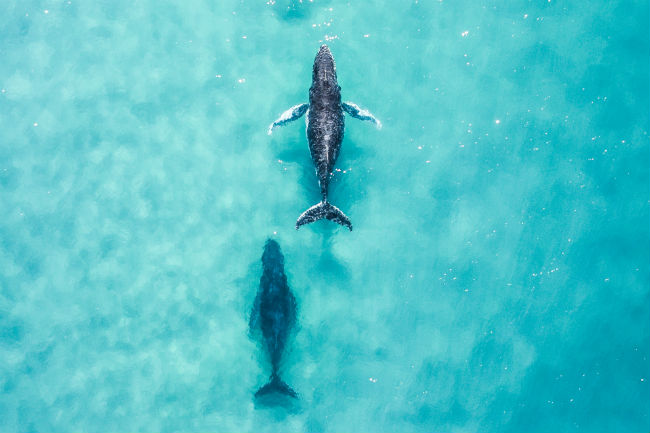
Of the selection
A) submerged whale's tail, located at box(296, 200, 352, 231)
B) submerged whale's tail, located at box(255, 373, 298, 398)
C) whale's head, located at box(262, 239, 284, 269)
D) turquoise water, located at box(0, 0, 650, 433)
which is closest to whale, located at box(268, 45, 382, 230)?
submerged whale's tail, located at box(296, 200, 352, 231)

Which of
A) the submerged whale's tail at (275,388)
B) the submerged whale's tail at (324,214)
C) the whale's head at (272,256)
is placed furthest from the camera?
the submerged whale's tail at (275,388)

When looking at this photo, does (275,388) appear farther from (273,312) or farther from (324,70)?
(324,70)

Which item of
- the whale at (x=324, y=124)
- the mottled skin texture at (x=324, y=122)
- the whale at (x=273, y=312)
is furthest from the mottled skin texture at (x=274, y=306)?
the mottled skin texture at (x=324, y=122)

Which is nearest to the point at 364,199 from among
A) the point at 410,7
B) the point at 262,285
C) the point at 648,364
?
the point at 262,285

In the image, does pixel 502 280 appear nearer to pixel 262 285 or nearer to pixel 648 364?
pixel 648 364

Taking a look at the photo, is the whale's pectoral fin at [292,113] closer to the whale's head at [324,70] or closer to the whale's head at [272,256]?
the whale's head at [324,70]

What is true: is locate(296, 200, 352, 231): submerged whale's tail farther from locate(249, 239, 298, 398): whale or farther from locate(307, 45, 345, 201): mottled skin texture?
locate(249, 239, 298, 398): whale
